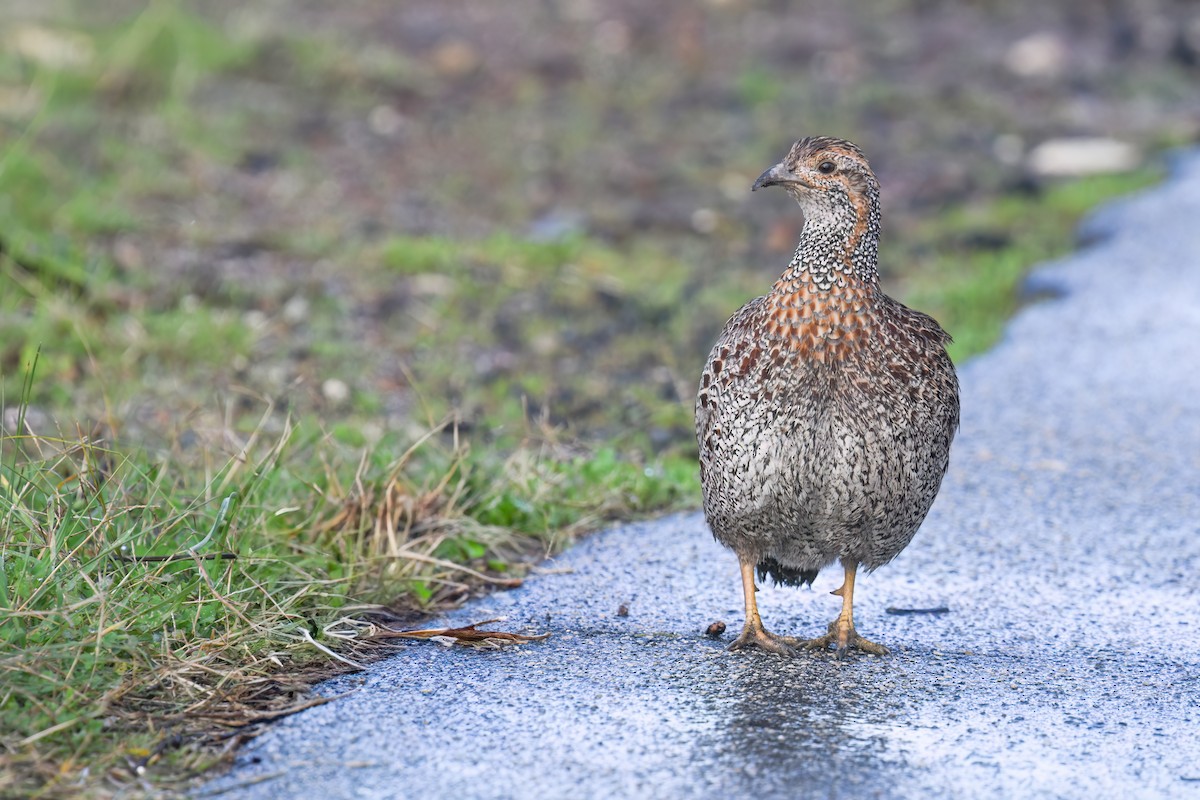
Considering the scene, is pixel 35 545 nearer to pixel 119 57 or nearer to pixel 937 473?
pixel 937 473

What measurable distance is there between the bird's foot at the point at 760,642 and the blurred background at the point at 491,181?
147cm

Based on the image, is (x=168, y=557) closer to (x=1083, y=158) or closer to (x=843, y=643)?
(x=843, y=643)

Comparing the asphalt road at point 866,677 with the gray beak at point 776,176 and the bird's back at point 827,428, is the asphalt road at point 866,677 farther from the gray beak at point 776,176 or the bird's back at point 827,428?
the gray beak at point 776,176

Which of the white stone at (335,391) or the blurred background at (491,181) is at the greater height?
the blurred background at (491,181)

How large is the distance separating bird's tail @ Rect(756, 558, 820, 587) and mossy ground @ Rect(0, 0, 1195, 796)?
0.82m

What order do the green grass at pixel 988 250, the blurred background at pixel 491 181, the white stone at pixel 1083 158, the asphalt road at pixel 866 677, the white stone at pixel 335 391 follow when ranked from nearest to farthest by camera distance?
the asphalt road at pixel 866 677, the white stone at pixel 335 391, the blurred background at pixel 491 181, the green grass at pixel 988 250, the white stone at pixel 1083 158

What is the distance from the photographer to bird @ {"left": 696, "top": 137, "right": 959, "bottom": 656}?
413 centimetres

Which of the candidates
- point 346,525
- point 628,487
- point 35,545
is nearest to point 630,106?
point 628,487

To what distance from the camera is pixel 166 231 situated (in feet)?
29.0

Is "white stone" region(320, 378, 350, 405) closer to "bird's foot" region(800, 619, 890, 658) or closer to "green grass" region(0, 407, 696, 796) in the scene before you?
"green grass" region(0, 407, 696, 796)

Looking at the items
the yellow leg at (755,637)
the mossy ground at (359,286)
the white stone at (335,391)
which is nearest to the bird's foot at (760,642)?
the yellow leg at (755,637)

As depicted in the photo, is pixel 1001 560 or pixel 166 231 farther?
pixel 166 231

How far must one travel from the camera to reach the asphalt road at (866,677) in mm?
3508

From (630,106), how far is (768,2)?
Result: 3065 millimetres
